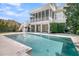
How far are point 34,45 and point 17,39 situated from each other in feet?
1.06

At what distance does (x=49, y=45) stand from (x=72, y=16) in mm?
653

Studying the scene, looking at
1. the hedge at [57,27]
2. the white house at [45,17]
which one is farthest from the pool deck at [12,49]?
the hedge at [57,27]

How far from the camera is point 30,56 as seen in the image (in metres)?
2.45

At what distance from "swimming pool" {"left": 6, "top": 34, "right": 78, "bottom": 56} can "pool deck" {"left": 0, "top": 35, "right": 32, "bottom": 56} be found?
0.28 feet

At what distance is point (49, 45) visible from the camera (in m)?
2.48

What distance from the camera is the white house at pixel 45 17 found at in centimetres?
253

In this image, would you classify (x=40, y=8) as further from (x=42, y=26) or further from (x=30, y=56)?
(x=30, y=56)

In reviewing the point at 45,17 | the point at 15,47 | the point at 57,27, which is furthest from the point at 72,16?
the point at 15,47

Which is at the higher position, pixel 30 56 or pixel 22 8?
pixel 22 8

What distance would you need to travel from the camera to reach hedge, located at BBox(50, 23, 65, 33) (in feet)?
8.19

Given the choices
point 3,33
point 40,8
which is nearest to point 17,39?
point 3,33

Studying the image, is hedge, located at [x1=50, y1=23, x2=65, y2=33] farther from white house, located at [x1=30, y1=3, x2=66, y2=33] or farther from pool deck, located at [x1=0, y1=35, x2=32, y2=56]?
pool deck, located at [x1=0, y1=35, x2=32, y2=56]

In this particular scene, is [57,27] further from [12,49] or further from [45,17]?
[12,49]

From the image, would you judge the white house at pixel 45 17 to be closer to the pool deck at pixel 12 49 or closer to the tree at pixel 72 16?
the tree at pixel 72 16
